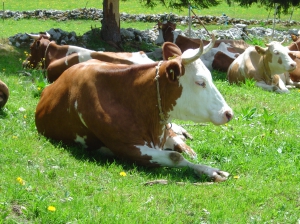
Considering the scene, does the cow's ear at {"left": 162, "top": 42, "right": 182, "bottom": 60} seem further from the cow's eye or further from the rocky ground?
the rocky ground

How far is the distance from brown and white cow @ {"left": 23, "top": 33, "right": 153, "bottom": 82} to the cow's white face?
193 inches

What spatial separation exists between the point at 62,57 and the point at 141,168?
6502 mm

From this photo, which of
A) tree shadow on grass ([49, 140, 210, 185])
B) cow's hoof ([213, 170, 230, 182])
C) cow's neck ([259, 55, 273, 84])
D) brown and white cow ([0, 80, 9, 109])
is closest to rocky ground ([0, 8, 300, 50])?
cow's neck ([259, 55, 273, 84])

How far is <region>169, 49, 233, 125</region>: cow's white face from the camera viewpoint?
6423mm

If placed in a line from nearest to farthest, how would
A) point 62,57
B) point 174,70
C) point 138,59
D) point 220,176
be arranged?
point 220,176 < point 174,70 < point 138,59 < point 62,57

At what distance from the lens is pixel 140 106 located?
6.64m

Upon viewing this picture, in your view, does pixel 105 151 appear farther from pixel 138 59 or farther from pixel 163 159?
pixel 138 59

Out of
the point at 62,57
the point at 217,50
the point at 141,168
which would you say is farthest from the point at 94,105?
the point at 217,50

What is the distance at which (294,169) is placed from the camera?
6582 millimetres

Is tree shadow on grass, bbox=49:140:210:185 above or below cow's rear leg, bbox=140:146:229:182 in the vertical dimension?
below

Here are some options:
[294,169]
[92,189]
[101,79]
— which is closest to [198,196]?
[92,189]

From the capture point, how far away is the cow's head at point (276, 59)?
1372cm

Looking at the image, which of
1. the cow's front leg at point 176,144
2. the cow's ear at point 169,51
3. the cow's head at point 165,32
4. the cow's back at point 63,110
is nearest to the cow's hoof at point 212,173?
the cow's front leg at point 176,144

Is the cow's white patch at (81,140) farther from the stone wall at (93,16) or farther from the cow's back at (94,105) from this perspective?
the stone wall at (93,16)
